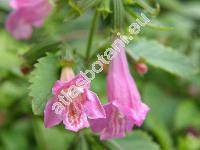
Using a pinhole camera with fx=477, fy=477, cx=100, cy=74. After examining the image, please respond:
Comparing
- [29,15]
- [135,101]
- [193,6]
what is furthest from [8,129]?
[193,6]

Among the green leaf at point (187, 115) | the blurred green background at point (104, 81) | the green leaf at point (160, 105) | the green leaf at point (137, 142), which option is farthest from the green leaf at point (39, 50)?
the green leaf at point (187, 115)

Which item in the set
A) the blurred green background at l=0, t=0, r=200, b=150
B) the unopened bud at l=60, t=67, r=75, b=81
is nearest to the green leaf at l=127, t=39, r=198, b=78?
the blurred green background at l=0, t=0, r=200, b=150

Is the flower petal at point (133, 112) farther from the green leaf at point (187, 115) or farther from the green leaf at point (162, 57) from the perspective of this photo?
the green leaf at point (187, 115)

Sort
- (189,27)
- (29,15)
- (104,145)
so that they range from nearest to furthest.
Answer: (104,145), (29,15), (189,27)

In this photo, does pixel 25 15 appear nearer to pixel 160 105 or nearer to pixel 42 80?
pixel 42 80

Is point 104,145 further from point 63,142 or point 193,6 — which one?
point 193,6

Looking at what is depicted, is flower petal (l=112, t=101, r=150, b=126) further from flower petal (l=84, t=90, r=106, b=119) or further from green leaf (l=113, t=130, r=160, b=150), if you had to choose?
green leaf (l=113, t=130, r=160, b=150)

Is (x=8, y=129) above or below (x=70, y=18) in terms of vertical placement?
below

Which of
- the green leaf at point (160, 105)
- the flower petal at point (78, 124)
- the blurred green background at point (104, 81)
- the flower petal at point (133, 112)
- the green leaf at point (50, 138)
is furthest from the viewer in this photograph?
the green leaf at point (160, 105)
